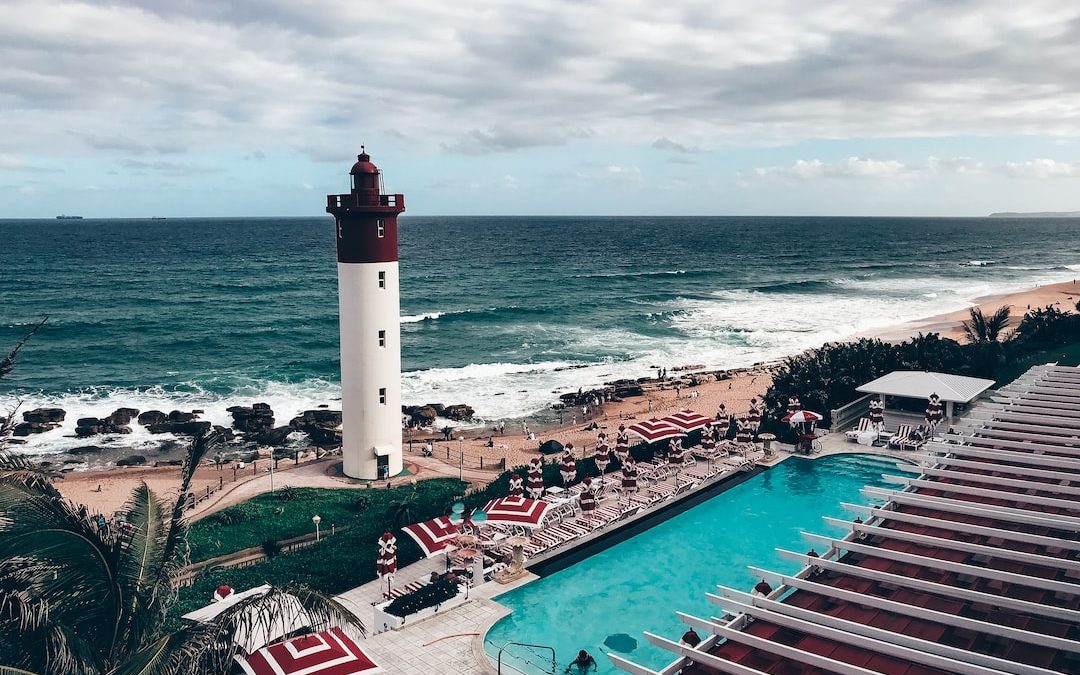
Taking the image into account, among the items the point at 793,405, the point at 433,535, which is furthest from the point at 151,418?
the point at 793,405

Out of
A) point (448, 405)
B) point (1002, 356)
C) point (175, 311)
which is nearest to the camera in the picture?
point (1002, 356)

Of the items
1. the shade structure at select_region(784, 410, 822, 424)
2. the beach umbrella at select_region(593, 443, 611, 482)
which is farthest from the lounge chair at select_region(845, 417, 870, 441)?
the beach umbrella at select_region(593, 443, 611, 482)

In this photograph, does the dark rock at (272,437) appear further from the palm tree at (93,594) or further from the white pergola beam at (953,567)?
the white pergola beam at (953,567)

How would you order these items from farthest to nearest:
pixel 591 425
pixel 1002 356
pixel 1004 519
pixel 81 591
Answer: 1. pixel 591 425
2. pixel 1002 356
3. pixel 1004 519
4. pixel 81 591

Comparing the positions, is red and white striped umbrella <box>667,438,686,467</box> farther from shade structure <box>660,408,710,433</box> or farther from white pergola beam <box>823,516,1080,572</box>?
white pergola beam <box>823,516,1080,572</box>

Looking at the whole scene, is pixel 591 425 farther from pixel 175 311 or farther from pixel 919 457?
pixel 175 311

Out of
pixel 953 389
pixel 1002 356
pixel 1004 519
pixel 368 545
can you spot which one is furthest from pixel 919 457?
pixel 368 545
